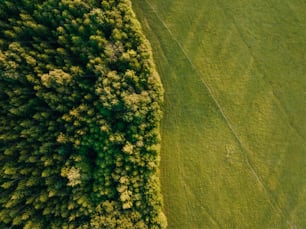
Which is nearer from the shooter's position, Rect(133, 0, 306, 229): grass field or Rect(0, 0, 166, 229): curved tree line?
Rect(0, 0, 166, 229): curved tree line

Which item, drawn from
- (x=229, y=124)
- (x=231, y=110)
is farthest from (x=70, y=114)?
(x=231, y=110)

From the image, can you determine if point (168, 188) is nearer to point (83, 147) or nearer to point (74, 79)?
point (83, 147)

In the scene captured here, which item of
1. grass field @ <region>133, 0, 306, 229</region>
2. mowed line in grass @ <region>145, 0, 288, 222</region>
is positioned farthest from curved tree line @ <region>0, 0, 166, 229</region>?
mowed line in grass @ <region>145, 0, 288, 222</region>

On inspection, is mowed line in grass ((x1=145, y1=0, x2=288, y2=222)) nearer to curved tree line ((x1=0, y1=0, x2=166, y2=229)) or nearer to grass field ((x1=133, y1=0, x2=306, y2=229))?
grass field ((x1=133, y1=0, x2=306, y2=229))

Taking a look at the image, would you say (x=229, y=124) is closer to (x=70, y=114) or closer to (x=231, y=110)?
(x=231, y=110)

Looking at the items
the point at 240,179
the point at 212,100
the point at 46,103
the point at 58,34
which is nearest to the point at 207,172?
the point at 240,179
